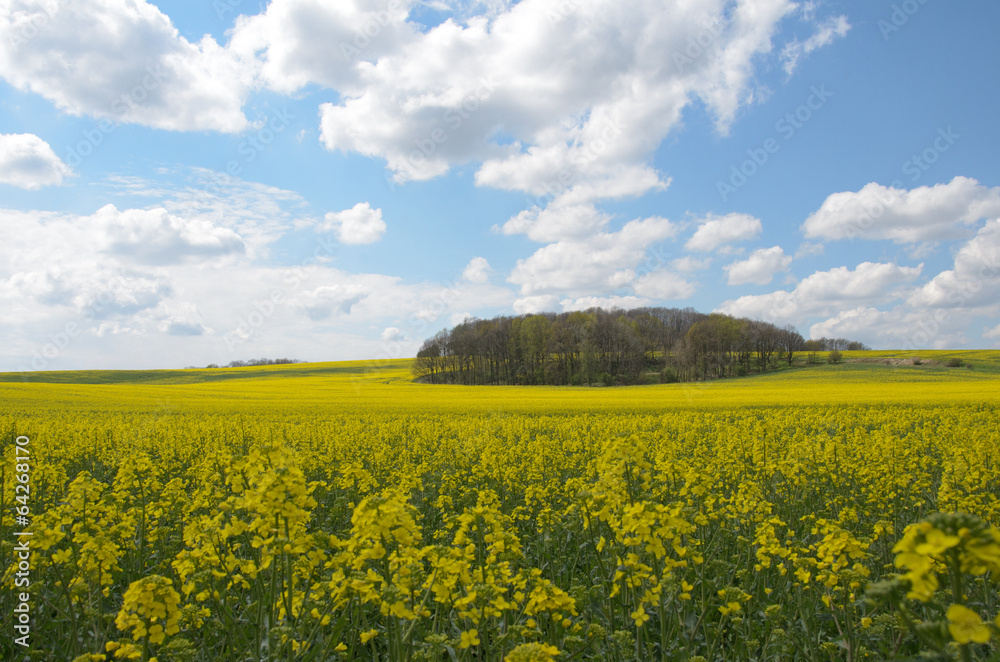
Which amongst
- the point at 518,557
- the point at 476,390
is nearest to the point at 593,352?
the point at 476,390

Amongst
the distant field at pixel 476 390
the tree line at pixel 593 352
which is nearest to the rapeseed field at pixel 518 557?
the distant field at pixel 476 390

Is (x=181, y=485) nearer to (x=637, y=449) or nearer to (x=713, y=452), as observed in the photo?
(x=637, y=449)

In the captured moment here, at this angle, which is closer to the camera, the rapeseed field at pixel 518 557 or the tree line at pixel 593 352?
the rapeseed field at pixel 518 557

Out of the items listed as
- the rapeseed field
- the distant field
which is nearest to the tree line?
the distant field

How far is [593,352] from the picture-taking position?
6350cm

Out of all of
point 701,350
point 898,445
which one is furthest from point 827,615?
point 701,350

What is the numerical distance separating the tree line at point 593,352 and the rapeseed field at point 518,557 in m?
54.6

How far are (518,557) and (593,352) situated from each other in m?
61.1

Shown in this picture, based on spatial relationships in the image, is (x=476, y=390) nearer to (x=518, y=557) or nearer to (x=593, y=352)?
(x=593, y=352)

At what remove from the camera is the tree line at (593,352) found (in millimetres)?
64750

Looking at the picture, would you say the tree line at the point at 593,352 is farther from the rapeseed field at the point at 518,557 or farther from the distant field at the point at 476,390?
the rapeseed field at the point at 518,557

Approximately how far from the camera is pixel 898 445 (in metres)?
7.95

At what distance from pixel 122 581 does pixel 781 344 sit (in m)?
82.3

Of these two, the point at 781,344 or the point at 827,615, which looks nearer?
the point at 827,615
